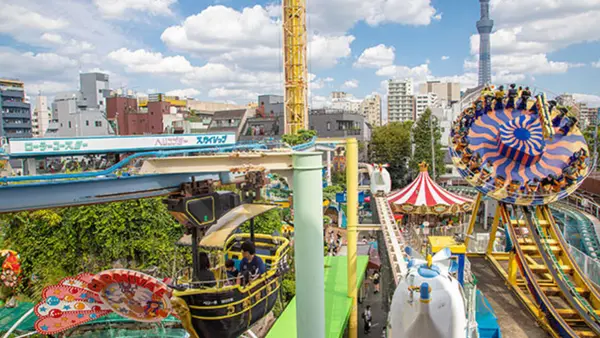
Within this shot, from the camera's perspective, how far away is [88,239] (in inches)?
570

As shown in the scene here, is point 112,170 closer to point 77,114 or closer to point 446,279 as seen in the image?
point 446,279

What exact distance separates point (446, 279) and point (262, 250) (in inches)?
169

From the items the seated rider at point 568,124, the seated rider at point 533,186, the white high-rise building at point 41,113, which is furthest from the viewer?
the white high-rise building at point 41,113

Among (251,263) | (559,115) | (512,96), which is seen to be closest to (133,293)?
(251,263)

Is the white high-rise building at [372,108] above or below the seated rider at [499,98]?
above

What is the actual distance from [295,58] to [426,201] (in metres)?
25.0

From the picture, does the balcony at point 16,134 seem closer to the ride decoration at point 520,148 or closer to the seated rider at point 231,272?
the ride decoration at point 520,148

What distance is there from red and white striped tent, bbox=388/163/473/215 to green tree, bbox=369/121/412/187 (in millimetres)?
23912

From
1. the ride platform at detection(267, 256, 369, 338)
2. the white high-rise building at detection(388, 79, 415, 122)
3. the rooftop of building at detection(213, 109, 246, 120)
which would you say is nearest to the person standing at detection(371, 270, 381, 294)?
the ride platform at detection(267, 256, 369, 338)

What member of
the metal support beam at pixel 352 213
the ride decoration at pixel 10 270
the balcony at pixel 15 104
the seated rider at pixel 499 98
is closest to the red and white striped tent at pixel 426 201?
the seated rider at pixel 499 98

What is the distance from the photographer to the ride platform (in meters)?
12.0

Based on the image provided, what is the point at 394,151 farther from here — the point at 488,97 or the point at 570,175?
the point at 570,175

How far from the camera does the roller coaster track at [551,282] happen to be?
11.9 meters

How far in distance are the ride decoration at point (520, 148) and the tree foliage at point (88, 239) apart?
1104 centimetres
